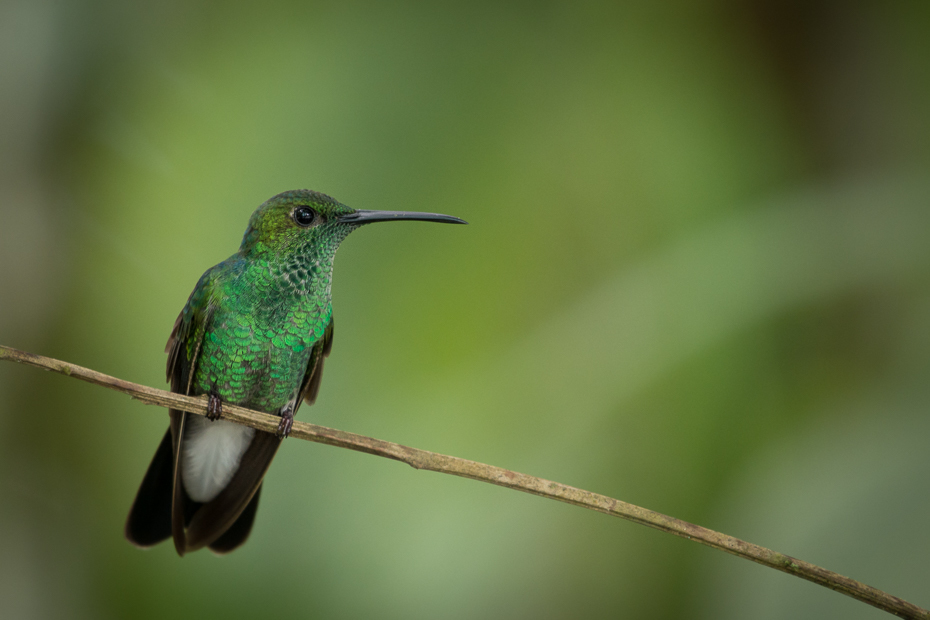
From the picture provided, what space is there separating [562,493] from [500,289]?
2.78 ft

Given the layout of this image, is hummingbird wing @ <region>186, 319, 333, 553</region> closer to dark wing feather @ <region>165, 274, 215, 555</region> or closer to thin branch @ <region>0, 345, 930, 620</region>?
dark wing feather @ <region>165, 274, 215, 555</region>

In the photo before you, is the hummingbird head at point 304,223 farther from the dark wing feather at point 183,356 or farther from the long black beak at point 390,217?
the dark wing feather at point 183,356

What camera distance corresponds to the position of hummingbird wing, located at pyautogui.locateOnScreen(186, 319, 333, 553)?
1.14m

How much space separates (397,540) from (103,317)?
2.59 ft

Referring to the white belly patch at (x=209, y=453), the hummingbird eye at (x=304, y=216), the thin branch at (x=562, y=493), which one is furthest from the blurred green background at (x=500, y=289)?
the thin branch at (x=562, y=493)

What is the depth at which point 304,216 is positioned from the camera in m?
0.93

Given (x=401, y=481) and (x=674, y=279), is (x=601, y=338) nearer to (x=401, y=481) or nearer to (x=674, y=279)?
(x=674, y=279)

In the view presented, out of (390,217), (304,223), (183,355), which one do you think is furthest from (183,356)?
(390,217)

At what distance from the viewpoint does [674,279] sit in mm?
1626

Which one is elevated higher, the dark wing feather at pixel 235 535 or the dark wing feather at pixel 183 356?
the dark wing feather at pixel 183 356

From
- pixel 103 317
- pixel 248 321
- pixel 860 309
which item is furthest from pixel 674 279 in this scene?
pixel 103 317

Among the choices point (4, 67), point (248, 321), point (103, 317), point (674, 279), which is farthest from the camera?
point (674, 279)

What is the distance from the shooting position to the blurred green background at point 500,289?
1.45m

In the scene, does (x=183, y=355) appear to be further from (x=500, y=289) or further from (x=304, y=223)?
(x=500, y=289)
